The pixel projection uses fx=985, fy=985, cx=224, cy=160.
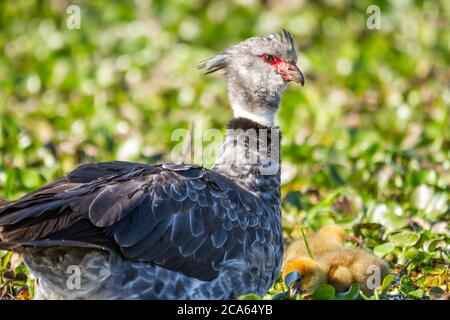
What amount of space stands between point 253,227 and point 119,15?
5.59 metres

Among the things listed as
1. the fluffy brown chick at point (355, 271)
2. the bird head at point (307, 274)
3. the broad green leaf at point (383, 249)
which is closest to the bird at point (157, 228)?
the bird head at point (307, 274)

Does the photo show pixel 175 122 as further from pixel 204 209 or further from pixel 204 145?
pixel 204 209

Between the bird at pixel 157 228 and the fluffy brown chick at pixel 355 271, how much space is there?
0.80ft

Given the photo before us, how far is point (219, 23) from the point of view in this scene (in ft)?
31.2

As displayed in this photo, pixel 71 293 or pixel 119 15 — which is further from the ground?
pixel 119 15

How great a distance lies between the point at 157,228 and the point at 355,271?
0.98 meters

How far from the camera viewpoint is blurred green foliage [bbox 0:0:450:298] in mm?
5438

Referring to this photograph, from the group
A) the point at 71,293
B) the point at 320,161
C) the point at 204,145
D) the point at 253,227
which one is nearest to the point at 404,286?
the point at 253,227

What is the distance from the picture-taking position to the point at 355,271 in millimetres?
4379

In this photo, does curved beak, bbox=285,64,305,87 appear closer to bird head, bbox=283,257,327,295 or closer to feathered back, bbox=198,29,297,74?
feathered back, bbox=198,29,297,74

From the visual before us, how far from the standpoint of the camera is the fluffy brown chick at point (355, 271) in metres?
4.34

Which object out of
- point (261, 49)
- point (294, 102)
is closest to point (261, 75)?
point (261, 49)

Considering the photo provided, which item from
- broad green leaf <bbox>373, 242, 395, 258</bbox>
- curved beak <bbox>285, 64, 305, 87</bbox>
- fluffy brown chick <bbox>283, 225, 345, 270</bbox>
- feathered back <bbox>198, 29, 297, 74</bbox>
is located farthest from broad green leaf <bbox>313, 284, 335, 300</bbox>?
feathered back <bbox>198, 29, 297, 74</bbox>

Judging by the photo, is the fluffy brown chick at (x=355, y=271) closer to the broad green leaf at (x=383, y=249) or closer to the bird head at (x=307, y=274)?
the bird head at (x=307, y=274)
